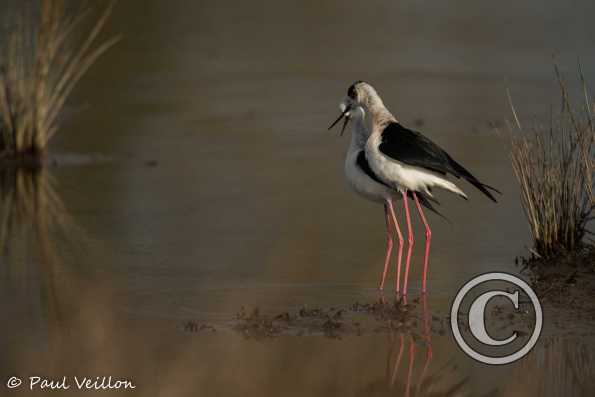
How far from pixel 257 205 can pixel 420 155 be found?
2.51 metres

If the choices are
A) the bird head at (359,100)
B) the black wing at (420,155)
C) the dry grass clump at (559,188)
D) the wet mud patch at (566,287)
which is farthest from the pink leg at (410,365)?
the bird head at (359,100)

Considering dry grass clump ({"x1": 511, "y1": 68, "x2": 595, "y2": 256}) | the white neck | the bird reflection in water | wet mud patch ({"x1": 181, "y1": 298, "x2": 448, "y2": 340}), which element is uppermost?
the white neck

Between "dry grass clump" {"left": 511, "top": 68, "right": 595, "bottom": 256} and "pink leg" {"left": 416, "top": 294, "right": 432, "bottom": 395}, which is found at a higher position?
"dry grass clump" {"left": 511, "top": 68, "right": 595, "bottom": 256}

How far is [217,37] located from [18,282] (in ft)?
29.5

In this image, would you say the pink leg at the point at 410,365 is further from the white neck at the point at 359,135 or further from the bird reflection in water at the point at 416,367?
the white neck at the point at 359,135

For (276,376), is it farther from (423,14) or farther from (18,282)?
(423,14)

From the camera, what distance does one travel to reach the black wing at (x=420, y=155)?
5.98 m

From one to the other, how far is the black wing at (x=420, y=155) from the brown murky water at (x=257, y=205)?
597 mm

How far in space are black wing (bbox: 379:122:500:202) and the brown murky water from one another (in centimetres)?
60

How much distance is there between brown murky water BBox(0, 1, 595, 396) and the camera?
5164 millimetres

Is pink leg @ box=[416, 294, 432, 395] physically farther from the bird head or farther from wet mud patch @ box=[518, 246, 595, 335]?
the bird head

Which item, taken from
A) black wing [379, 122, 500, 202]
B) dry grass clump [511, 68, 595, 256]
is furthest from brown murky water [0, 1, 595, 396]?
black wing [379, 122, 500, 202]

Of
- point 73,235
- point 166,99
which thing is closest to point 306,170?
point 73,235

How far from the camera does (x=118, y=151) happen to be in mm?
10320
